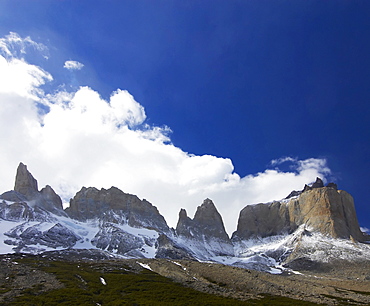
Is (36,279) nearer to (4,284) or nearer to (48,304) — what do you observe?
(4,284)

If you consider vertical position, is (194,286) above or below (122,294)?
above

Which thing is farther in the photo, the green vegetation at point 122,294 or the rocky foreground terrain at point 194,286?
the rocky foreground terrain at point 194,286

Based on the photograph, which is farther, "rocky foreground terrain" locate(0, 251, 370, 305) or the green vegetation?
"rocky foreground terrain" locate(0, 251, 370, 305)

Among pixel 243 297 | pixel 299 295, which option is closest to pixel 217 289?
pixel 243 297

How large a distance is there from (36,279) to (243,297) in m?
50.9

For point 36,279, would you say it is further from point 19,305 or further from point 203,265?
point 203,265

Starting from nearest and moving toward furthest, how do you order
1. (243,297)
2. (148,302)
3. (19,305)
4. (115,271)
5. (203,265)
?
(19,305), (148,302), (243,297), (115,271), (203,265)

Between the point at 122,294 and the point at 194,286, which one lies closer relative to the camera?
the point at 122,294

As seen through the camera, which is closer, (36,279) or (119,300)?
(119,300)

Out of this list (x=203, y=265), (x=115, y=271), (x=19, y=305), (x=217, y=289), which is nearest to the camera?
(x=19, y=305)

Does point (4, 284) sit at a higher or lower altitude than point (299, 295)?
lower

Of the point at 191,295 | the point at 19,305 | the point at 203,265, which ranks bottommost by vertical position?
the point at 19,305

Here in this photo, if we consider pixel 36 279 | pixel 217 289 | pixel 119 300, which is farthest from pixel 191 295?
pixel 36 279

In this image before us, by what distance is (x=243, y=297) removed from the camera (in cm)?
7256
